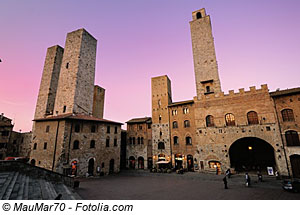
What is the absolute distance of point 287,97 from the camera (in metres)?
19.1

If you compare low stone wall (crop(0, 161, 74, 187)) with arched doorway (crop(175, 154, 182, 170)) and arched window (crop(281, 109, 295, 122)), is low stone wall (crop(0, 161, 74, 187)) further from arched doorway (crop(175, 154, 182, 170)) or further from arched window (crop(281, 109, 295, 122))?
arched window (crop(281, 109, 295, 122))

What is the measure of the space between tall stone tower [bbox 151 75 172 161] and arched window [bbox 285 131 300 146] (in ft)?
57.2

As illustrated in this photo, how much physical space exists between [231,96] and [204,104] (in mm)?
4352

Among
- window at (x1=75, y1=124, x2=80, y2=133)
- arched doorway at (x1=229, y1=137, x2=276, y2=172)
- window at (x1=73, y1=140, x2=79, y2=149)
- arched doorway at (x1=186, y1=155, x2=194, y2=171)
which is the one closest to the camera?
window at (x1=73, y1=140, x2=79, y2=149)

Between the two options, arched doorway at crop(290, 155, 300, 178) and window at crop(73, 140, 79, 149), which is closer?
arched doorway at crop(290, 155, 300, 178)

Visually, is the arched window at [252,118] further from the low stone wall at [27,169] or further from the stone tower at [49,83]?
the stone tower at [49,83]

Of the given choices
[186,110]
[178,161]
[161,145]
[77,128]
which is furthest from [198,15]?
[77,128]

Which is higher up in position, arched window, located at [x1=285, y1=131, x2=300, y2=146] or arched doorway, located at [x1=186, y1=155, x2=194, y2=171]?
arched window, located at [x1=285, y1=131, x2=300, y2=146]

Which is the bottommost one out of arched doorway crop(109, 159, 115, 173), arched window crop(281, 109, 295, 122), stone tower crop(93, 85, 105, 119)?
arched doorway crop(109, 159, 115, 173)

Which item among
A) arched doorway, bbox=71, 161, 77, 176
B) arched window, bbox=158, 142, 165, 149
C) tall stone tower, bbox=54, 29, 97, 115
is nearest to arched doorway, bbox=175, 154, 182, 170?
arched window, bbox=158, 142, 165, 149

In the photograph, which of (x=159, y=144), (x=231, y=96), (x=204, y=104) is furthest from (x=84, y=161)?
(x=231, y=96)

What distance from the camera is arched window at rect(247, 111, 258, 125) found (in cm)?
2098

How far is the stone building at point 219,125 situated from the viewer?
1889 centimetres
